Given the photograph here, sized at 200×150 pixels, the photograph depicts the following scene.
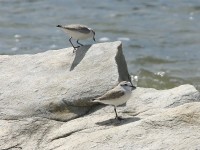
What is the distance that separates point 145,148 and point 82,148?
720 mm

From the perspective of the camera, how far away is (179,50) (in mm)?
15281

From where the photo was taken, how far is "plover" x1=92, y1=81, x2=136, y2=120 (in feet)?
24.9

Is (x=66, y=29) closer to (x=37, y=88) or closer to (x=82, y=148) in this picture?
(x=37, y=88)

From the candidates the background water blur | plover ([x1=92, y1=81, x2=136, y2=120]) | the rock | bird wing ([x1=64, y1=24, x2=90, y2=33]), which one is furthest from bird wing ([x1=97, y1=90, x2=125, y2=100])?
the background water blur

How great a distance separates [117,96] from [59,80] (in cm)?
120

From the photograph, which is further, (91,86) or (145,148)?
(91,86)

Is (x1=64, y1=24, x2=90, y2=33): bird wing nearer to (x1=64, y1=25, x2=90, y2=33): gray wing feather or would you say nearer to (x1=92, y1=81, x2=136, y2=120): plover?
(x1=64, y1=25, x2=90, y2=33): gray wing feather

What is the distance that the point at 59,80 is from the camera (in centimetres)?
850

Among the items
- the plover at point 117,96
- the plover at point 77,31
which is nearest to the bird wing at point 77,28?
the plover at point 77,31

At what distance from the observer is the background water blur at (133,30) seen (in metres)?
14.1

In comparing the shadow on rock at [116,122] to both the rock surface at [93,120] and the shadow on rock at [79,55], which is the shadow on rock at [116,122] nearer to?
the rock surface at [93,120]

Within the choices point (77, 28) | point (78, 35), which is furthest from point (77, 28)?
point (78, 35)

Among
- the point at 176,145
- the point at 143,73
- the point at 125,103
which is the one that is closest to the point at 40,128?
the point at 125,103

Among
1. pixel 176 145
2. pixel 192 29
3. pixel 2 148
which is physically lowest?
pixel 192 29
